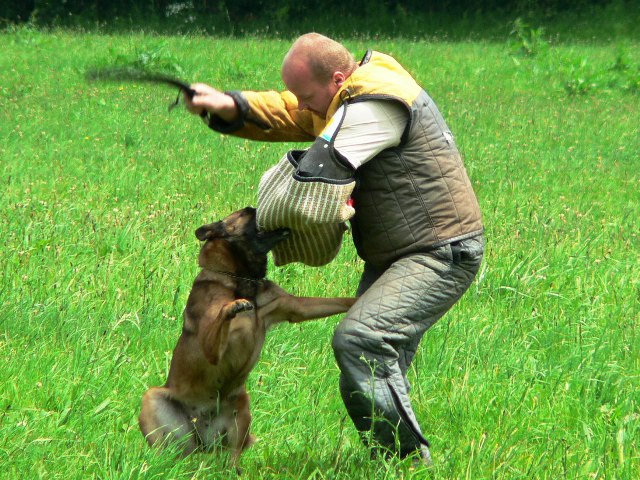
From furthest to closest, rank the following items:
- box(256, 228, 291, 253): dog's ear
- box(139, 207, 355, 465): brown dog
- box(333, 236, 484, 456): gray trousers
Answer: box(139, 207, 355, 465): brown dog < box(256, 228, 291, 253): dog's ear < box(333, 236, 484, 456): gray trousers

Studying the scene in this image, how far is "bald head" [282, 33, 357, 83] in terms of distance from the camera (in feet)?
11.3

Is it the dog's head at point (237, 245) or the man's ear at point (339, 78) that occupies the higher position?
the man's ear at point (339, 78)

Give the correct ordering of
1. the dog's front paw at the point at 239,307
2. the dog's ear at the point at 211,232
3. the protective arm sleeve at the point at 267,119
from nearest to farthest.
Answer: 1. the dog's front paw at the point at 239,307
2. the protective arm sleeve at the point at 267,119
3. the dog's ear at the point at 211,232

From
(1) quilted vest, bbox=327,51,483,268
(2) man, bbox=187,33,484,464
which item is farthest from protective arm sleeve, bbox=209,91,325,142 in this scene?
(1) quilted vest, bbox=327,51,483,268

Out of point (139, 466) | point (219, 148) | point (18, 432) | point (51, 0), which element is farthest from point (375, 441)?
point (51, 0)

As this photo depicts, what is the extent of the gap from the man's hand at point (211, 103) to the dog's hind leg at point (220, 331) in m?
0.82

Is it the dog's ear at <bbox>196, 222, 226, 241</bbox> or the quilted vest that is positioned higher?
the quilted vest

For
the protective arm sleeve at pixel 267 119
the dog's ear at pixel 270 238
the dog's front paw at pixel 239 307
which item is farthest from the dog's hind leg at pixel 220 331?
the protective arm sleeve at pixel 267 119

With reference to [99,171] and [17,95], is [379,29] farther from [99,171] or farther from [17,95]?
[99,171]

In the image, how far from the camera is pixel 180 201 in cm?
761

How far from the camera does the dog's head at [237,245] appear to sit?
4.05 m

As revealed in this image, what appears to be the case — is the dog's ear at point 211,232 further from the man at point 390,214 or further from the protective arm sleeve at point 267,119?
the man at point 390,214

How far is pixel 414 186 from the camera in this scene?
3.52 metres

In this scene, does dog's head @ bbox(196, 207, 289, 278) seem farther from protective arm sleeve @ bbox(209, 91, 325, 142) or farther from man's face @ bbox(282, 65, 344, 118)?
man's face @ bbox(282, 65, 344, 118)
